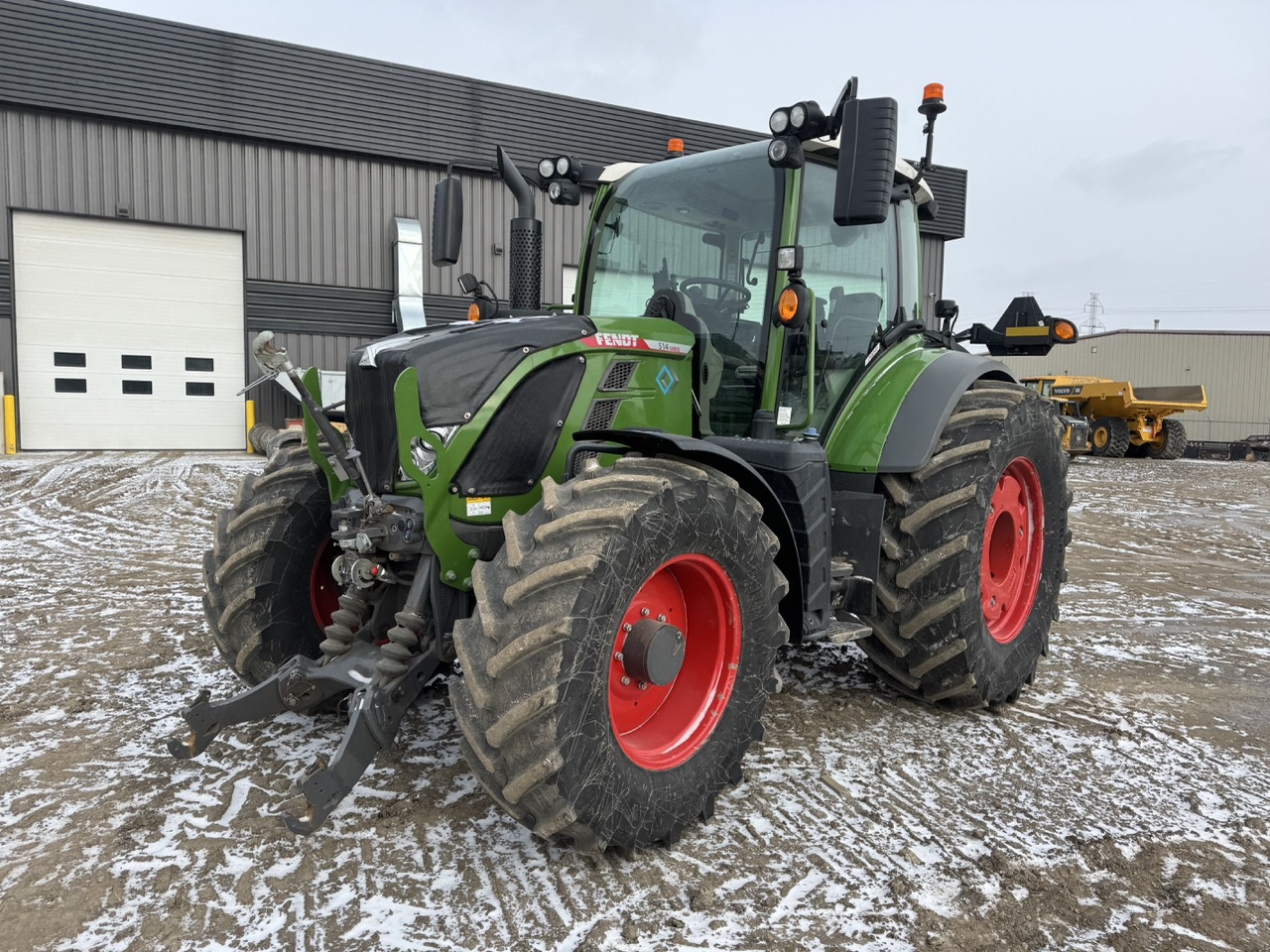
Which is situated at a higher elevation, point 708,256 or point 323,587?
point 708,256

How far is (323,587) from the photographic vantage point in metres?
3.69

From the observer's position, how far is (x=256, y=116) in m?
15.8

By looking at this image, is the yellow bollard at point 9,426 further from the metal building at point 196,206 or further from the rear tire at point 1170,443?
the rear tire at point 1170,443

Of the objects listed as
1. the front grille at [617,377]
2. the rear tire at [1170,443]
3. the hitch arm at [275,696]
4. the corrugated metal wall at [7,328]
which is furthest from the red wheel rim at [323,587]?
the rear tire at [1170,443]

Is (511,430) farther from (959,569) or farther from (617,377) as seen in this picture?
(959,569)

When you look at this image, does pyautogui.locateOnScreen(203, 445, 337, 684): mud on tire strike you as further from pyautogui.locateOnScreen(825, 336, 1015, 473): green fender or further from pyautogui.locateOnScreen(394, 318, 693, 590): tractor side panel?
pyautogui.locateOnScreen(825, 336, 1015, 473): green fender

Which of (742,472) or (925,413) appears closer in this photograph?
(742,472)

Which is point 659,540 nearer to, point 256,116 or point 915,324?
A: point 915,324

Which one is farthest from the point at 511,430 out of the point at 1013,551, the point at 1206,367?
the point at 1206,367

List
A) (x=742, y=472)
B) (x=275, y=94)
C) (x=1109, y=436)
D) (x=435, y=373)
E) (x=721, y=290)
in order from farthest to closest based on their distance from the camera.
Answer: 1. (x=1109, y=436)
2. (x=275, y=94)
3. (x=721, y=290)
4. (x=742, y=472)
5. (x=435, y=373)

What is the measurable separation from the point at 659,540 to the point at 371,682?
957 millimetres

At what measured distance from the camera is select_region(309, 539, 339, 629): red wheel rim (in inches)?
142

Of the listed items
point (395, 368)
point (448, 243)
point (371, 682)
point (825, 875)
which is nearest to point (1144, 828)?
point (825, 875)

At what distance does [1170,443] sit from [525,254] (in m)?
22.0
